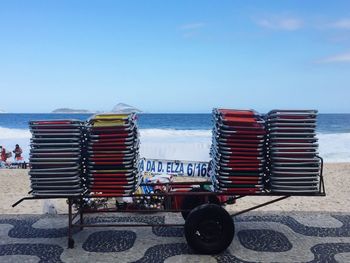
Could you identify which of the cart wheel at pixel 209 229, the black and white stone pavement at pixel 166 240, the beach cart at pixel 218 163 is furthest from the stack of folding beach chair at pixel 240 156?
the black and white stone pavement at pixel 166 240

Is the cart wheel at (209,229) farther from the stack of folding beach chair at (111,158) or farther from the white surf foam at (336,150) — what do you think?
the white surf foam at (336,150)

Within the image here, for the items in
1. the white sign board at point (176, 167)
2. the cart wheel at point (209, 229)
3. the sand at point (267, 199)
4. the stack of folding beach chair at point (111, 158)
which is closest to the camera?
the cart wheel at point (209, 229)

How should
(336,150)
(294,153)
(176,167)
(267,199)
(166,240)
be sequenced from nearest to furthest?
1. (294,153)
2. (166,240)
3. (267,199)
4. (176,167)
5. (336,150)

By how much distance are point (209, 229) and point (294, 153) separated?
6.11ft

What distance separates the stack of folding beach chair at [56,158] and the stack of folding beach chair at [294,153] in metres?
Result: 3.24

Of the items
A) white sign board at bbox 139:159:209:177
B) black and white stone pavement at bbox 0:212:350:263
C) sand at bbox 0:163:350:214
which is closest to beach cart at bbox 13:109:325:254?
black and white stone pavement at bbox 0:212:350:263

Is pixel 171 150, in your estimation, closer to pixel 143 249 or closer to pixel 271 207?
pixel 271 207

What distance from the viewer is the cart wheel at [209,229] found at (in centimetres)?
652

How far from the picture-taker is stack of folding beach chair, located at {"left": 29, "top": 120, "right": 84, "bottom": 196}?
6.61m

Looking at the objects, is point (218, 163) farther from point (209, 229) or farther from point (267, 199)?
point (267, 199)

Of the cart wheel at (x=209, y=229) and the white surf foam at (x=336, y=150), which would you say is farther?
the white surf foam at (x=336, y=150)

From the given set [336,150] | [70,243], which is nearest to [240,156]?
[70,243]

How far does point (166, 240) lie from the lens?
7.43 meters

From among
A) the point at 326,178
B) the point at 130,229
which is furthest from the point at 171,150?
the point at 130,229
